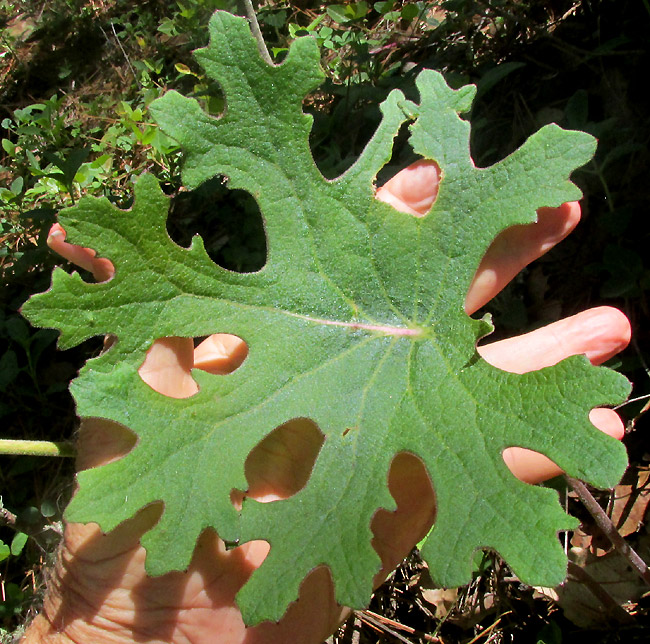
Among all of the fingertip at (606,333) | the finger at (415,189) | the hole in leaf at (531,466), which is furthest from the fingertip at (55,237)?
the fingertip at (606,333)

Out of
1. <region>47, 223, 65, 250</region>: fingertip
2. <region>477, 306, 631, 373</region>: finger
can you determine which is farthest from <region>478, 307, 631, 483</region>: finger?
<region>47, 223, 65, 250</region>: fingertip

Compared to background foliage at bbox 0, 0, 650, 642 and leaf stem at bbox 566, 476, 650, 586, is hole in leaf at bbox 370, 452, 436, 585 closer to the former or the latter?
leaf stem at bbox 566, 476, 650, 586

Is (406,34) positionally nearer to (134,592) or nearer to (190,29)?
(190,29)

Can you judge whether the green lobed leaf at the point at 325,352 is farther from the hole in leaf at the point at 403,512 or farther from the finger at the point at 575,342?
the finger at the point at 575,342

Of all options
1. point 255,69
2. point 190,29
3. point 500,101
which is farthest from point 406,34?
point 255,69

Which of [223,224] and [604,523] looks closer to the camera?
[604,523]

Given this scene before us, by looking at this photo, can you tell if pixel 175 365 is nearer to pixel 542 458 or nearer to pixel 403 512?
pixel 403 512

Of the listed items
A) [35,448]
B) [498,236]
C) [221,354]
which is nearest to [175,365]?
[221,354]
